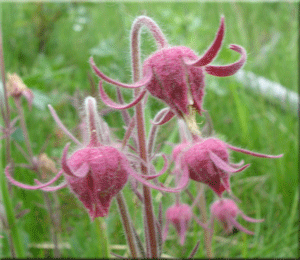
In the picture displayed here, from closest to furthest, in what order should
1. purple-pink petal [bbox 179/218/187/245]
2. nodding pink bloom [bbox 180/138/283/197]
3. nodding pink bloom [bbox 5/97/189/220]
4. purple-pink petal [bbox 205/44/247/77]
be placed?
purple-pink petal [bbox 205/44/247/77] → nodding pink bloom [bbox 5/97/189/220] → nodding pink bloom [bbox 180/138/283/197] → purple-pink petal [bbox 179/218/187/245]

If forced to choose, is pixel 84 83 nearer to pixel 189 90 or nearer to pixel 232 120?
pixel 232 120

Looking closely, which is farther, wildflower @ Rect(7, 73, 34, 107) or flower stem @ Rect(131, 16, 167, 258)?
wildflower @ Rect(7, 73, 34, 107)

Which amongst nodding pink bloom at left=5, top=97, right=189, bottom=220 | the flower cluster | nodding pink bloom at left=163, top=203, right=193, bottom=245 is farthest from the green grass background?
nodding pink bloom at left=5, top=97, right=189, bottom=220

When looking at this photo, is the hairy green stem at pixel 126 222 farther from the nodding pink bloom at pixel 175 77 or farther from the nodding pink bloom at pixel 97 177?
the nodding pink bloom at pixel 175 77

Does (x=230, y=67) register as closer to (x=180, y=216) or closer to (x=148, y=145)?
(x=148, y=145)

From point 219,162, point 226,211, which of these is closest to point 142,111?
point 219,162

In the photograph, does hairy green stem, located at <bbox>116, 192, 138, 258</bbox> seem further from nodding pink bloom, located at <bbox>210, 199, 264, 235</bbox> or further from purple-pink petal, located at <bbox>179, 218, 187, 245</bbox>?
nodding pink bloom, located at <bbox>210, 199, 264, 235</bbox>
